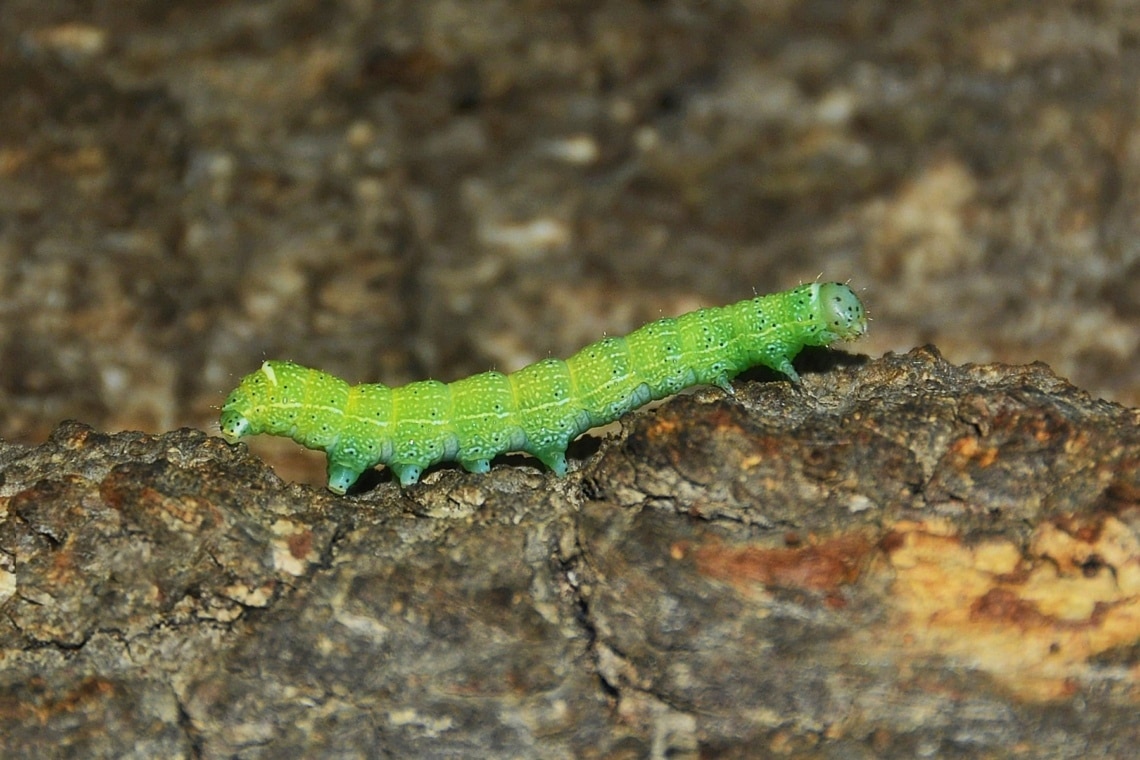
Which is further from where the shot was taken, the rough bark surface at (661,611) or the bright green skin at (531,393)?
the bright green skin at (531,393)

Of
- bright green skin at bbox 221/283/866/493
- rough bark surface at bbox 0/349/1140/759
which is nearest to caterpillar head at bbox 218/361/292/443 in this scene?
bright green skin at bbox 221/283/866/493

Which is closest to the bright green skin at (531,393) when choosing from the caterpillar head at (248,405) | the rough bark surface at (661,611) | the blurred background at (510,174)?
the caterpillar head at (248,405)

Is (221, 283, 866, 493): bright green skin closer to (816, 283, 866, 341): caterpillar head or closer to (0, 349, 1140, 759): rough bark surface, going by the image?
(816, 283, 866, 341): caterpillar head

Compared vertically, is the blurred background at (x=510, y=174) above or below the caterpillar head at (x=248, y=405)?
above

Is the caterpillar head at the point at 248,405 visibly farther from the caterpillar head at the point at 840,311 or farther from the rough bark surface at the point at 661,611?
the caterpillar head at the point at 840,311

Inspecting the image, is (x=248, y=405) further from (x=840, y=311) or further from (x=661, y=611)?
(x=840, y=311)

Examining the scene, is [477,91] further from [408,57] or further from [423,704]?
[423,704]

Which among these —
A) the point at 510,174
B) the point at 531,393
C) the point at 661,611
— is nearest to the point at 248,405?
the point at 531,393
